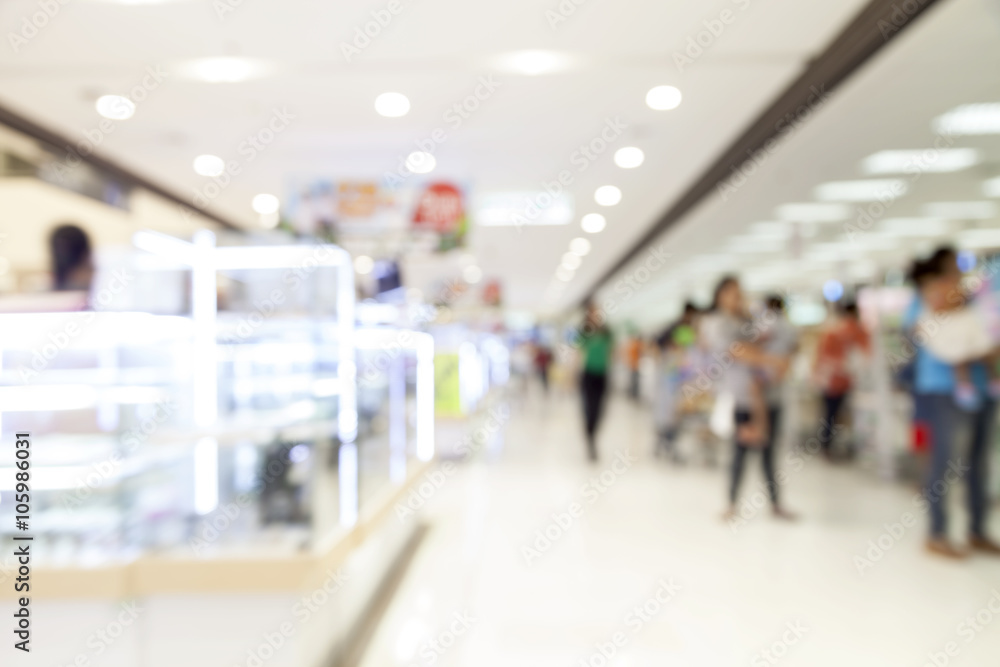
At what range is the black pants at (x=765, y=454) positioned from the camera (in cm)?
434

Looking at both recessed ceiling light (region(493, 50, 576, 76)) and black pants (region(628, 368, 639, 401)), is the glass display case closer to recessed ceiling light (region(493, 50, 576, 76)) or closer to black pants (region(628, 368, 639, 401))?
recessed ceiling light (region(493, 50, 576, 76))

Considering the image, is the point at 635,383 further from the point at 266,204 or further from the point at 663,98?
the point at 663,98

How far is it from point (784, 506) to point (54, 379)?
439cm

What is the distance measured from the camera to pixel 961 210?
9289 millimetres

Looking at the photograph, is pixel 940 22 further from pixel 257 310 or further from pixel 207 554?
pixel 207 554

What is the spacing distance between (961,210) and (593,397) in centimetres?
623

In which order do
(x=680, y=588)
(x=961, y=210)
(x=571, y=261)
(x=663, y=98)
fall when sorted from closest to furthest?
(x=680, y=588) < (x=663, y=98) < (x=961, y=210) < (x=571, y=261)

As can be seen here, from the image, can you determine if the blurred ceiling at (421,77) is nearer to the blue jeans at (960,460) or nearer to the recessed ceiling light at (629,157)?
the recessed ceiling light at (629,157)

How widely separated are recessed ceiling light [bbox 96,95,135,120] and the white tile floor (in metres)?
3.64

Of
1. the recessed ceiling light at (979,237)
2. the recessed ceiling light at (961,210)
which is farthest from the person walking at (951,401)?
the recessed ceiling light at (979,237)

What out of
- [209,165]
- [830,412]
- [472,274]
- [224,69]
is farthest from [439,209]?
[472,274]

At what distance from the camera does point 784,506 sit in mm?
4754

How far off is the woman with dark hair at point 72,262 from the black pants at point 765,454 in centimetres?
360

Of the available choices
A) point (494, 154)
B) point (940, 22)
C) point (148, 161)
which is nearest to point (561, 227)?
point (494, 154)
